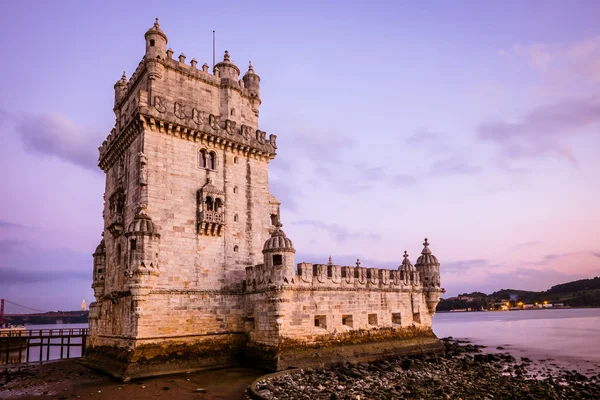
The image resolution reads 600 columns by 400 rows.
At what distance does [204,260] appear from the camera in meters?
26.3

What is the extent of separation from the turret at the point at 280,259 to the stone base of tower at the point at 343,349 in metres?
3.45

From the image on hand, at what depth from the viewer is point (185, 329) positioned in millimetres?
24766

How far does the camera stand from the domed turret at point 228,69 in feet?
99.2

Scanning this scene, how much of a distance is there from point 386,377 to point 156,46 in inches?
916

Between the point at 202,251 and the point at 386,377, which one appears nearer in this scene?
the point at 386,377

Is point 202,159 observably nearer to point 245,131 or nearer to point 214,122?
point 214,122

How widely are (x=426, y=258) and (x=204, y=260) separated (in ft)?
61.6

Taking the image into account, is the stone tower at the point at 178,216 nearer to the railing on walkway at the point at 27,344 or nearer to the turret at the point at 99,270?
the turret at the point at 99,270

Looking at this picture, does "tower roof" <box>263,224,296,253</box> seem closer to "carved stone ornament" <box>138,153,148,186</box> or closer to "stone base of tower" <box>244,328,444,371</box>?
"stone base of tower" <box>244,328,444,371</box>

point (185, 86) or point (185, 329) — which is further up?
point (185, 86)

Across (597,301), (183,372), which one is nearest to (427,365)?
(183,372)

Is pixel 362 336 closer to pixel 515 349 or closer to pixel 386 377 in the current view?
pixel 386 377

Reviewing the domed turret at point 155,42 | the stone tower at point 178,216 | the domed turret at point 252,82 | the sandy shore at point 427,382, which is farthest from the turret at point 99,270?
the sandy shore at point 427,382

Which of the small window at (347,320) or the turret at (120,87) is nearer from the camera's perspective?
the small window at (347,320)
